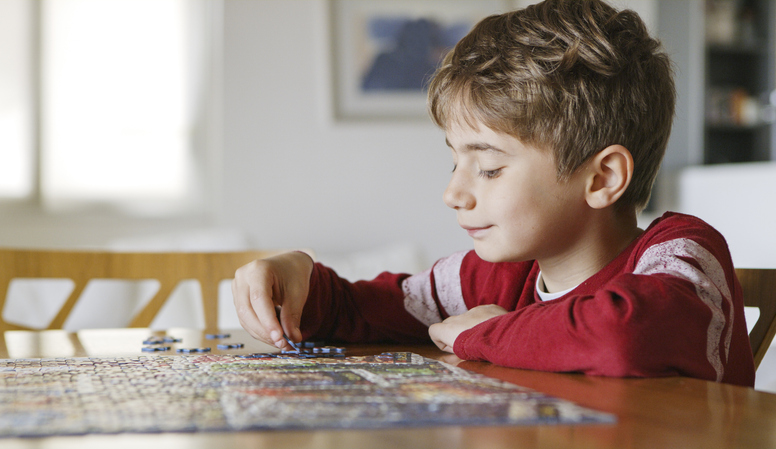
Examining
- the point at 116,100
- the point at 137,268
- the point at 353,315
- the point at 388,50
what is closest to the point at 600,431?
the point at 353,315

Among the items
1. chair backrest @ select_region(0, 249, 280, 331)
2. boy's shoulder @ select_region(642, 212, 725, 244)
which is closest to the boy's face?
boy's shoulder @ select_region(642, 212, 725, 244)

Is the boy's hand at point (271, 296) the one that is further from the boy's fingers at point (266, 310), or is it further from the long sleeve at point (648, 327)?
the long sleeve at point (648, 327)

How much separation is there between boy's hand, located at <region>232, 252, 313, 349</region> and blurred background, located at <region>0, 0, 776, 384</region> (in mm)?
2124

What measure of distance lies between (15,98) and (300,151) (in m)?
1.24

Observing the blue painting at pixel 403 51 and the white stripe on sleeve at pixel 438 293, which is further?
the blue painting at pixel 403 51

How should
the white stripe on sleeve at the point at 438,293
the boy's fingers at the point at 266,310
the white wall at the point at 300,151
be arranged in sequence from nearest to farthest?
the boy's fingers at the point at 266,310 → the white stripe on sleeve at the point at 438,293 → the white wall at the point at 300,151

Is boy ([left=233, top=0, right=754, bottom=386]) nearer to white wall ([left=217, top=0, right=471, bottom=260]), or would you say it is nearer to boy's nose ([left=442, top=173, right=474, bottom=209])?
boy's nose ([left=442, top=173, right=474, bottom=209])

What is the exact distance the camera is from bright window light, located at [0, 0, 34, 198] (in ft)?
10.4

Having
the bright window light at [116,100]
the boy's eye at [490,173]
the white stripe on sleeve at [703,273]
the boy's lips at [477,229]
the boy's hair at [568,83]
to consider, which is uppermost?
the bright window light at [116,100]

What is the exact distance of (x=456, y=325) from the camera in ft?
2.82

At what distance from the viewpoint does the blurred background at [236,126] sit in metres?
3.24

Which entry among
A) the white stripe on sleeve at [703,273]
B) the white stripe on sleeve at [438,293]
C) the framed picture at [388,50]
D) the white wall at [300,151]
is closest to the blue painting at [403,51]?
the framed picture at [388,50]

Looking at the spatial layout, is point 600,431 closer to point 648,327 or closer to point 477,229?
point 648,327

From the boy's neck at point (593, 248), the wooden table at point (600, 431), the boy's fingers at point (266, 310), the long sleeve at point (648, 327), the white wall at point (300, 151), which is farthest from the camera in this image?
the white wall at point (300, 151)
